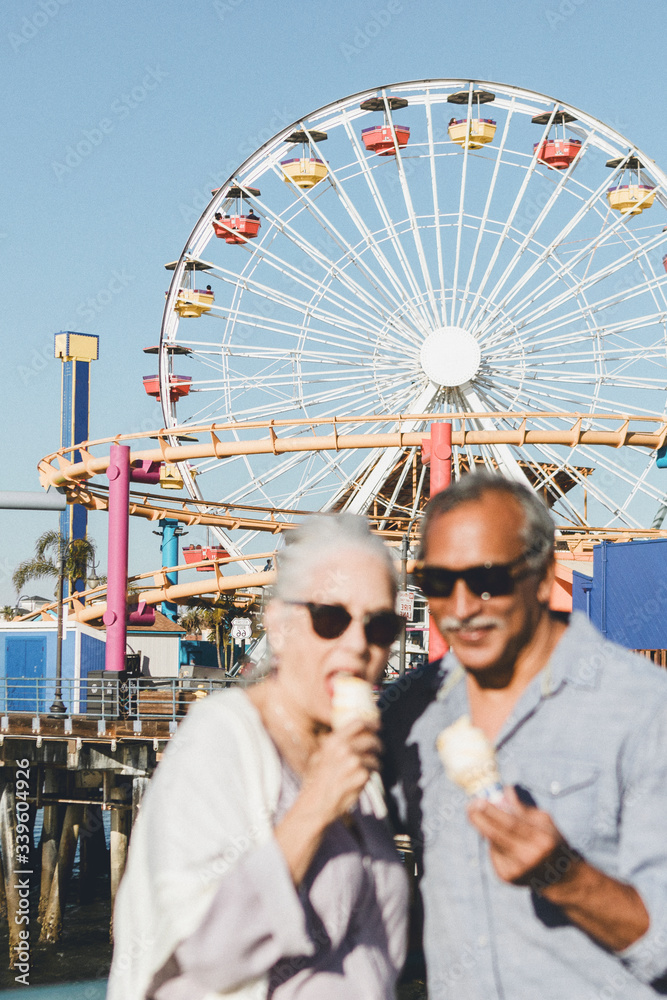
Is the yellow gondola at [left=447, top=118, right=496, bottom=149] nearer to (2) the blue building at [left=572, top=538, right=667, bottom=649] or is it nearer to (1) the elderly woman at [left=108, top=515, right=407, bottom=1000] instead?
(2) the blue building at [left=572, top=538, right=667, bottom=649]

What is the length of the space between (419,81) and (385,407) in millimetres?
8602

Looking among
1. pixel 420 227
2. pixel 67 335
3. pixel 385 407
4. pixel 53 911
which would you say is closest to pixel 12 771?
pixel 53 911

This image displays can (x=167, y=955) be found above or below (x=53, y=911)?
above

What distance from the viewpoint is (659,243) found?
1150 inches

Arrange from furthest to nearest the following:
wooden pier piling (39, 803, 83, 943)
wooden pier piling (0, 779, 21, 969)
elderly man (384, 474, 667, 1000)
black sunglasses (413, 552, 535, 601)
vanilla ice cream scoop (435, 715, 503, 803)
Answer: wooden pier piling (39, 803, 83, 943) < wooden pier piling (0, 779, 21, 969) < black sunglasses (413, 552, 535, 601) < elderly man (384, 474, 667, 1000) < vanilla ice cream scoop (435, 715, 503, 803)

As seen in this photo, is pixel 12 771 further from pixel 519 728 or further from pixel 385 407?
pixel 519 728

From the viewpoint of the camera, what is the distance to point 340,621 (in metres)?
2.26

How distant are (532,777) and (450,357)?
82.1ft

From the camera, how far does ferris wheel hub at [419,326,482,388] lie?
87.4ft

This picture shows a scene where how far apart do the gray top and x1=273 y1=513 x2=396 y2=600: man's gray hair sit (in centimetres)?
36

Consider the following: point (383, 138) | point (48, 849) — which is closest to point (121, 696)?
point (48, 849)

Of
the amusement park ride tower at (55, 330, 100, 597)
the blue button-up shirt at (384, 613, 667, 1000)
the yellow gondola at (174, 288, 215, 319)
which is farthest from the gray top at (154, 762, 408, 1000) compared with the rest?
the amusement park ride tower at (55, 330, 100, 597)

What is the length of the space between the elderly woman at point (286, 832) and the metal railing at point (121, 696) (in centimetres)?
1248

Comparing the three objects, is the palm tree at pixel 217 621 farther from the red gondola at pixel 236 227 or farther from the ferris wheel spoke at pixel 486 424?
the ferris wheel spoke at pixel 486 424
